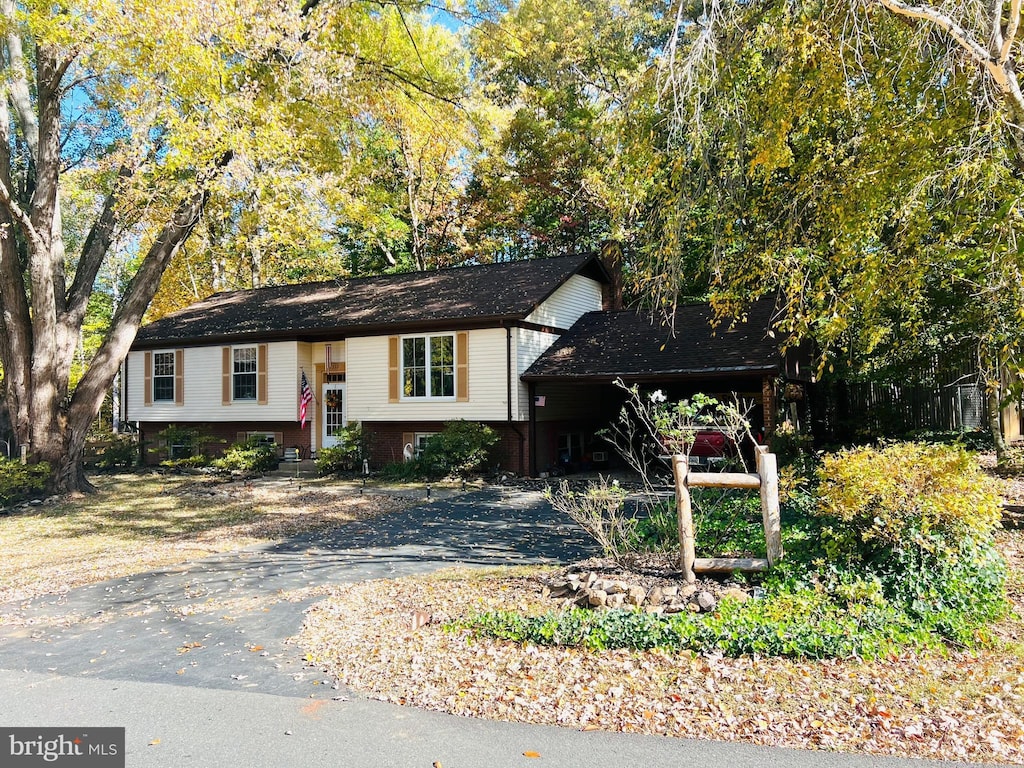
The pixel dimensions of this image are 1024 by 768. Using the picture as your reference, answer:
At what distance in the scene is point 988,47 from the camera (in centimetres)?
758

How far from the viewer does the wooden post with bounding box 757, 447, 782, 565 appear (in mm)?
6625

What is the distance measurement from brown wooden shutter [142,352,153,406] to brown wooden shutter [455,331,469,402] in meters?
11.9

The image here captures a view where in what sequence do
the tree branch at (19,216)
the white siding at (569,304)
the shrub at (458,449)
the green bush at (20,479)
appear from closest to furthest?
the green bush at (20,479) → the tree branch at (19,216) → the shrub at (458,449) → the white siding at (569,304)

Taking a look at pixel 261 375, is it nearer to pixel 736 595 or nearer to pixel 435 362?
pixel 435 362

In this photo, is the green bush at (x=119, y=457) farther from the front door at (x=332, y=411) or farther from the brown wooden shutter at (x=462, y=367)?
the brown wooden shutter at (x=462, y=367)

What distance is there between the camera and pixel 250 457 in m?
20.3

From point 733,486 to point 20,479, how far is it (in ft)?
47.5

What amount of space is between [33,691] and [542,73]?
26925 mm

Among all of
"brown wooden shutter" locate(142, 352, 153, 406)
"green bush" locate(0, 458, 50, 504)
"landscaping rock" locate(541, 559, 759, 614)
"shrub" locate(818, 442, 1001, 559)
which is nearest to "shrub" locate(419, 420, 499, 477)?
"green bush" locate(0, 458, 50, 504)

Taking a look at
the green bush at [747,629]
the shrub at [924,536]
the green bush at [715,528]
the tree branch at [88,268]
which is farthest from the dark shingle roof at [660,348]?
the tree branch at [88,268]

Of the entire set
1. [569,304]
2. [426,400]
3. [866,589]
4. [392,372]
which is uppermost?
[569,304]

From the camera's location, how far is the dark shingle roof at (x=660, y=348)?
1598 centimetres

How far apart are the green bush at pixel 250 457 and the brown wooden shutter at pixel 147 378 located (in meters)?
4.96

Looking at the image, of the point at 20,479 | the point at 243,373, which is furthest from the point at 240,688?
the point at 243,373
